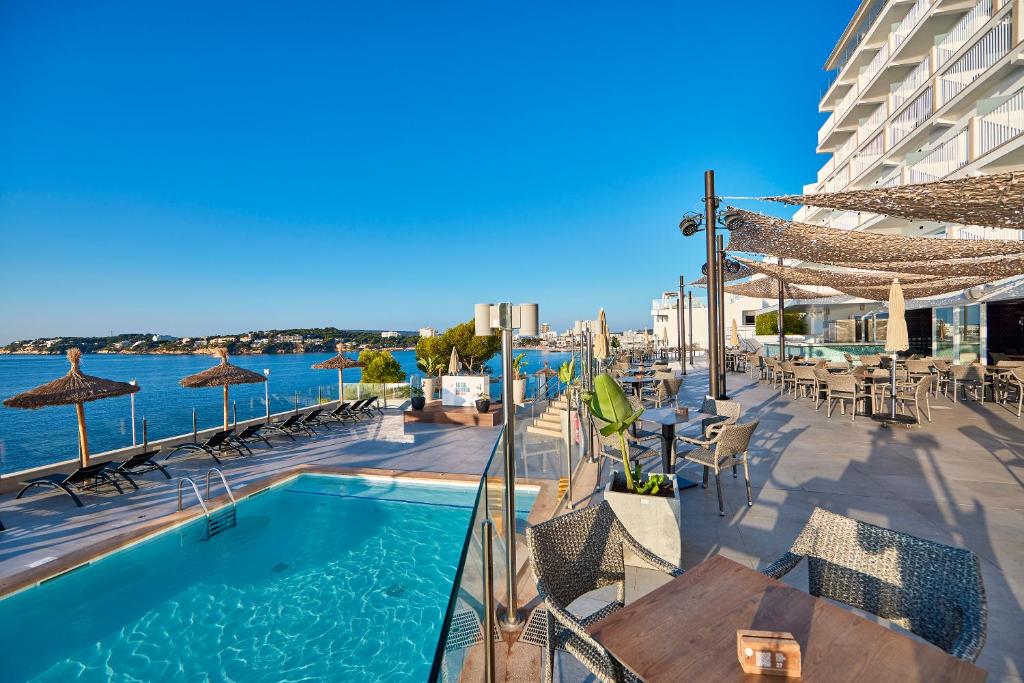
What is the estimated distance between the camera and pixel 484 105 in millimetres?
22672

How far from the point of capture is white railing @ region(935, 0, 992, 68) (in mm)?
11523

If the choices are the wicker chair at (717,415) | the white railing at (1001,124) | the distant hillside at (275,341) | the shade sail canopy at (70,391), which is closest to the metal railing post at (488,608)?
the wicker chair at (717,415)

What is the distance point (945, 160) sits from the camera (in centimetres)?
1141

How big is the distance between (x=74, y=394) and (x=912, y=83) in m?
23.7

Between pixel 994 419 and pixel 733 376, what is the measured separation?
8626mm

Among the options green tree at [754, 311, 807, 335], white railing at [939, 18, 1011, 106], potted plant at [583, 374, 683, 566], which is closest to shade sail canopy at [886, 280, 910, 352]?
potted plant at [583, 374, 683, 566]

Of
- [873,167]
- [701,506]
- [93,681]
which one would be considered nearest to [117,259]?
[93,681]

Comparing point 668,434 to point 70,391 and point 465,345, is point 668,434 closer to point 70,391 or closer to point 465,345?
point 70,391

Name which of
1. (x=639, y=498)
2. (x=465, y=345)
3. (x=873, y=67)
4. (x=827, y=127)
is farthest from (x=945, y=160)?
(x=465, y=345)

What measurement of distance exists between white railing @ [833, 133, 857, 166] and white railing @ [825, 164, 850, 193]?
18.1 inches

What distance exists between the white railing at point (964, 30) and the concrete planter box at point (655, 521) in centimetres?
1646

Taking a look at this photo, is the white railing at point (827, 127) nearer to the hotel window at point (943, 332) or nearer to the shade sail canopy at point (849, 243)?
the hotel window at point (943, 332)

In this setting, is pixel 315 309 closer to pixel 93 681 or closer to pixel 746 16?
pixel 746 16

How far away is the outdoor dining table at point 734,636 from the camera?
1218 mm
